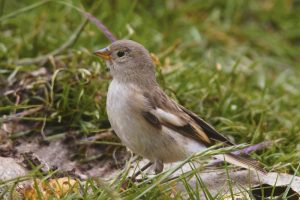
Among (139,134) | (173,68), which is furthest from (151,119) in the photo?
(173,68)

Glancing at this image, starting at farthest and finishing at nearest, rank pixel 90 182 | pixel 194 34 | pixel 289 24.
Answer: pixel 289 24
pixel 194 34
pixel 90 182

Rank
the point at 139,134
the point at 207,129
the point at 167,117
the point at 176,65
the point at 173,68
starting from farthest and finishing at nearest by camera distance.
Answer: the point at 176,65 → the point at 173,68 → the point at 207,129 → the point at 167,117 → the point at 139,134

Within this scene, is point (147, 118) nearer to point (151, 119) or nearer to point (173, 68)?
→ point (151, 119)

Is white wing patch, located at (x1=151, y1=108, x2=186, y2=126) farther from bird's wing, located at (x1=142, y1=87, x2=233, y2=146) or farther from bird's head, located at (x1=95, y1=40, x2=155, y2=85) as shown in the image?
bird's head, located at (x1=95, y1=40, x2=155, y2=85)

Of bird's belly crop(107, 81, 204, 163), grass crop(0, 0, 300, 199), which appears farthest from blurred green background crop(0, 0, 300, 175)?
bird's belly crop(107, 81, 204, 163)

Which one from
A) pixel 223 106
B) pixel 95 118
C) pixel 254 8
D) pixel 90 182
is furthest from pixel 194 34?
pixel 90 182

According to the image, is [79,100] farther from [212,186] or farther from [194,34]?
[194,34]

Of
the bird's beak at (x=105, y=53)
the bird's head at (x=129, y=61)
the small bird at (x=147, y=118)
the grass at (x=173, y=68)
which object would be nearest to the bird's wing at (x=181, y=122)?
the small bird at (x=147, y=118)
